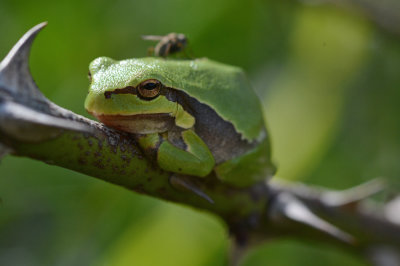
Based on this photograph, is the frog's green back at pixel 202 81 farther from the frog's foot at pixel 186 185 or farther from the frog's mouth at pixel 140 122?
the frog's foot at pixel 186 185

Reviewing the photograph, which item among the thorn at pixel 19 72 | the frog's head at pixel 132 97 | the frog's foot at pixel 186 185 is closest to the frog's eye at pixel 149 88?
the frog's head at pixel 132 97

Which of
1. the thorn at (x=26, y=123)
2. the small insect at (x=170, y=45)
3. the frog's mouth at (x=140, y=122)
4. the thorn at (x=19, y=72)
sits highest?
the thorn at (x=19, y=72)

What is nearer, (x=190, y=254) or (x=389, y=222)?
(x=389, y=222)

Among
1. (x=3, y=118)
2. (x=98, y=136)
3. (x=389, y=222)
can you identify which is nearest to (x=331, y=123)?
(x=389, y=222)

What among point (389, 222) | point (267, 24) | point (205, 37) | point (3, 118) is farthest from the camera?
point (267, 24)

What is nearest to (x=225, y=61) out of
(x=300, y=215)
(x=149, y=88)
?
(x=149, y=88)

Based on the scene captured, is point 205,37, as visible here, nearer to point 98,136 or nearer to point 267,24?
point 267,24

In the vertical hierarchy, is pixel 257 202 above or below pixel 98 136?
below
